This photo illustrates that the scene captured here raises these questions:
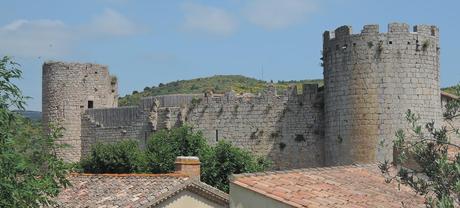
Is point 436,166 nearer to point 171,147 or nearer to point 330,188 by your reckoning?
point 330,188

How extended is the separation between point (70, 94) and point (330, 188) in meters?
30.2

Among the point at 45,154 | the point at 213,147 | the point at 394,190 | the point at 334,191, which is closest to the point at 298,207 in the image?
the point at 334,191

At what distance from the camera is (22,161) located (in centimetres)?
1689

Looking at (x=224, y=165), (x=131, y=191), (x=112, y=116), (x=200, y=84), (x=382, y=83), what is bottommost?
(x=224, y=165)

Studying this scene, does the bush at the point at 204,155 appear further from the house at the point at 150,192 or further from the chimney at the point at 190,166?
the house at the point at 150,192

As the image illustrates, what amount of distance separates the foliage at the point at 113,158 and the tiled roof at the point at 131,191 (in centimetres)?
1682

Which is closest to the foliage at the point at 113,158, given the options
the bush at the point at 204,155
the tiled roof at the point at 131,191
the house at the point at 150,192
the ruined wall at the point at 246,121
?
the bush at the point at 204,155

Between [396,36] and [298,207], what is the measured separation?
2148cm

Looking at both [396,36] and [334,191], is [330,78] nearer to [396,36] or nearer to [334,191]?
[396,36]

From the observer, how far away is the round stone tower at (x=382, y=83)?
35.2 metres

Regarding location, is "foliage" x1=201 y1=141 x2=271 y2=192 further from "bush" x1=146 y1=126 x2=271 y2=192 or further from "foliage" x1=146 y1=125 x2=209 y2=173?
"foliage" x1=146 y1=125 x2=209 y2=173

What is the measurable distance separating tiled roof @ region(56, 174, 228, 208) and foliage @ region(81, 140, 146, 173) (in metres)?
16.8

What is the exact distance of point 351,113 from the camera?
3566 centimetres

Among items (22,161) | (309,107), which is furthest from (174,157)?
(22,161)
